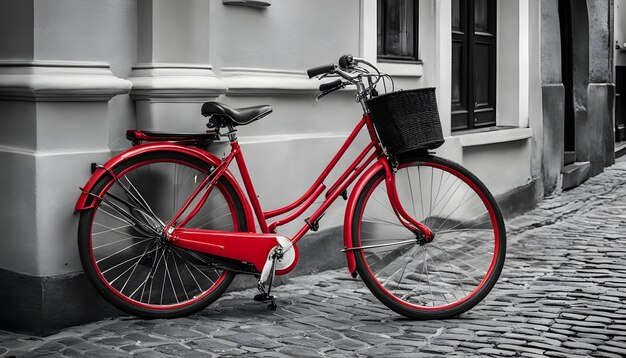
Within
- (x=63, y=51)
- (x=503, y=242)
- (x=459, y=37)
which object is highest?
(x=459, y=37)

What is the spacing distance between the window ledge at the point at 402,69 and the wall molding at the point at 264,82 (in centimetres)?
104

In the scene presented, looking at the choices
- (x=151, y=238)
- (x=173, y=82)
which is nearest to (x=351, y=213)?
(x=151, y=238)

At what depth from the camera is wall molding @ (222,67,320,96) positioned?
19.9 feet

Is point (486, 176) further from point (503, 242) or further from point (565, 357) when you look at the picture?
point (565, 357)

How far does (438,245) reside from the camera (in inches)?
223

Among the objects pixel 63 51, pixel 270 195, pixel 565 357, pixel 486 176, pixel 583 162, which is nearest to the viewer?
pixel 565 357

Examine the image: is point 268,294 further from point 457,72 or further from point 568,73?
point 568,73

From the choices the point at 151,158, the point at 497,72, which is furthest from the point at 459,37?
the point at 151,158

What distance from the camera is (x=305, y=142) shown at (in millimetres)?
6652

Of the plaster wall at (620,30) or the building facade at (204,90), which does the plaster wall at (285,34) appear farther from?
the plaster wall at (620,30)

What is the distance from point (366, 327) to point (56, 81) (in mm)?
1917

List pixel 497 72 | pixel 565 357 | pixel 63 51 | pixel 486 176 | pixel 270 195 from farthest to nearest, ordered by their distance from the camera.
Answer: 1. pixel 497 72
2. pixel 486 176
3. pixel 270 195
4. pixel 63 51
5. pixel 565 357

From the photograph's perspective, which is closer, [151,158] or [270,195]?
[151,158]

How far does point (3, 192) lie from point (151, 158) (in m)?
0.74
